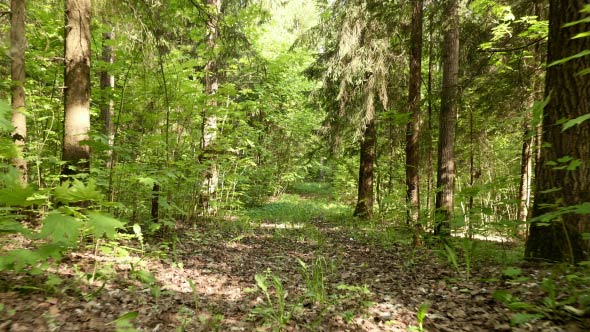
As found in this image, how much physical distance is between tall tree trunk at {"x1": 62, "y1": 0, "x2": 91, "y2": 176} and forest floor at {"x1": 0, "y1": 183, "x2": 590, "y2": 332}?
4.67ft

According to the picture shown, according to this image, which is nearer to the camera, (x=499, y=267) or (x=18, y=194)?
(x=18, y=194)

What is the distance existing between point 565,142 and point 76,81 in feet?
21.1

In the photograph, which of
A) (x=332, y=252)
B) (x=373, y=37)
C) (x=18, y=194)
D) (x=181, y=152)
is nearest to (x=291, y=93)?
(x=373, y=37)

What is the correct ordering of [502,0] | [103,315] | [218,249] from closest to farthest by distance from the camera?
1. [103,315]
2. [218,249]
3. [502,0]

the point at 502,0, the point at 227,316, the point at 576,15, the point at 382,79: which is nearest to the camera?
the point at 227,316

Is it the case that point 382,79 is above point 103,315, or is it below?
above

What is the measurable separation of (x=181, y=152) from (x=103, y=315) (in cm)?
503

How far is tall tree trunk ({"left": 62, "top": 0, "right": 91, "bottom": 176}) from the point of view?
4637 millimetres

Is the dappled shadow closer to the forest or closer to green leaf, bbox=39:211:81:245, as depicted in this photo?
the forest

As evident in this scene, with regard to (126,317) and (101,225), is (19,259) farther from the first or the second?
(126,317)

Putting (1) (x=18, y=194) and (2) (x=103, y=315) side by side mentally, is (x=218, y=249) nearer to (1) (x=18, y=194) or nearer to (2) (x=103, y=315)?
(2) (x=103, y=315)

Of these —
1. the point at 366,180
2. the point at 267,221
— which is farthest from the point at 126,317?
the point at 366,180

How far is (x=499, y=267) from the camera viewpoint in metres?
4.38

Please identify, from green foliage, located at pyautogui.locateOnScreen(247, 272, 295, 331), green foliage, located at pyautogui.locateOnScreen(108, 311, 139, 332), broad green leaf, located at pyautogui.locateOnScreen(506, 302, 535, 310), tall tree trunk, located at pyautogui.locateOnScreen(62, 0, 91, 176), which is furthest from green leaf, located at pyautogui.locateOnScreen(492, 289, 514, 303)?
tall tree trunk, located at pyautogui.locateOnScreen(62, 0, 91, 176)
